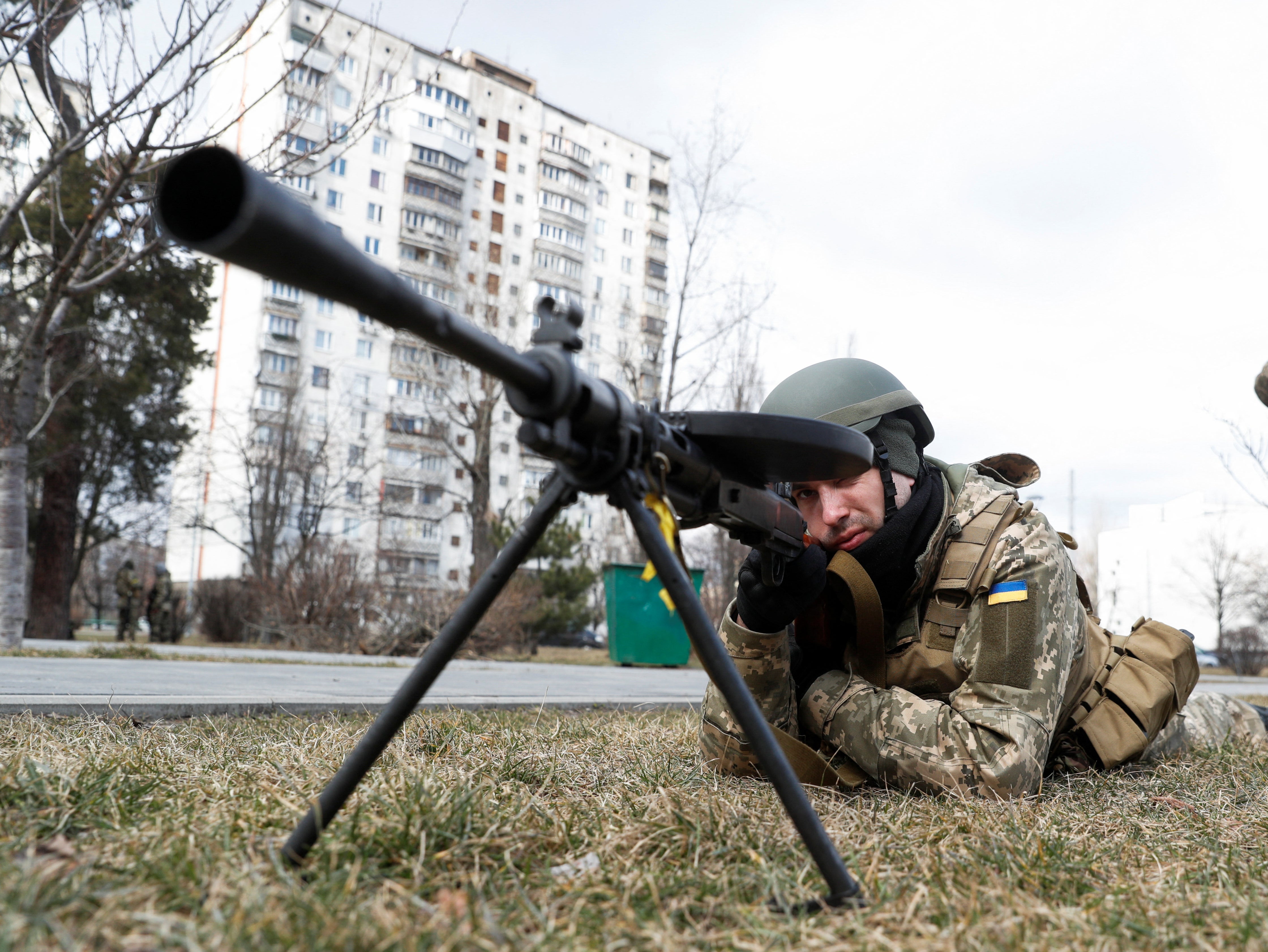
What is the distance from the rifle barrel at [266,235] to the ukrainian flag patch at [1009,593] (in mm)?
1992

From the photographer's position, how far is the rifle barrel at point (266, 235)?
0.99 meters

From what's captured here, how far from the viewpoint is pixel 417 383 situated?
2169cm

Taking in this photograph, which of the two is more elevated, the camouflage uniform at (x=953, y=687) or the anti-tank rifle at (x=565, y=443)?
Answer: the anti-tank rifle at (x=565, y=443)

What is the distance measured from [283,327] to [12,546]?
40.8m

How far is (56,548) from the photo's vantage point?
1689 centimetres

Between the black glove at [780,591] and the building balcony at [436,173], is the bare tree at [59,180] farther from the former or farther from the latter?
the building balcony at [436,173]

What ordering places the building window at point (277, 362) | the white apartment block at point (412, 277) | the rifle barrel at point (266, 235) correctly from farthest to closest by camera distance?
1. the building window at point (277, 362)
2. the white apartment block at point (412, 277)
3. the rifle barrel at point (266, 235)

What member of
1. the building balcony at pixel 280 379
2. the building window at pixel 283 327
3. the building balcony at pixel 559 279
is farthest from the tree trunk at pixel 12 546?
the building balcony at pixel 559 279

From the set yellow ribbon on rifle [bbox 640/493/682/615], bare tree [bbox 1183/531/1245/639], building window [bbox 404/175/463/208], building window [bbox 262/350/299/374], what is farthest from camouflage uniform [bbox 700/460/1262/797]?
building window [bbox 404/175/463/208]

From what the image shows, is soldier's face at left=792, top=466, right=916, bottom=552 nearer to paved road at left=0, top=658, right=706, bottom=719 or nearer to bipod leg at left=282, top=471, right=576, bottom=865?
bipod leg at left=282, top=471, right=576, bottom=865

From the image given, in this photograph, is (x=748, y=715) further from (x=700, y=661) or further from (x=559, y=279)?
(x=559, y=279)

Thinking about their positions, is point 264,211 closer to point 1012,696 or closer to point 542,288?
point 1012,696

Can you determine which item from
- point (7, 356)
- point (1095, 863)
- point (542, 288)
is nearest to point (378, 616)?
point (7, 356)

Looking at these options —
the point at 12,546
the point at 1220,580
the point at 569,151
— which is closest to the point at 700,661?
the point at 12,546
